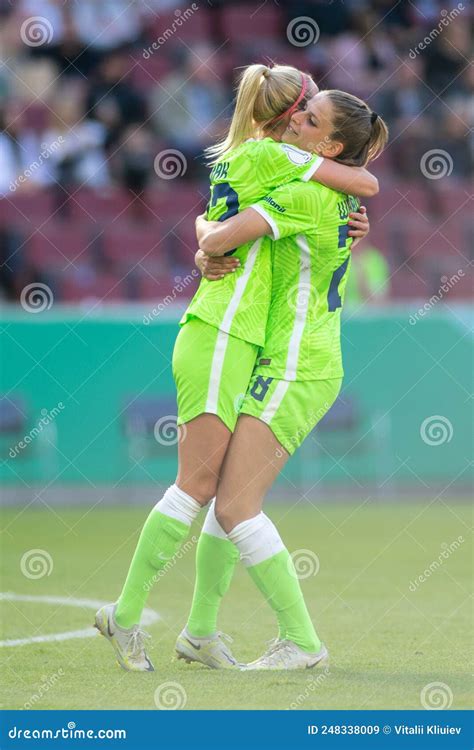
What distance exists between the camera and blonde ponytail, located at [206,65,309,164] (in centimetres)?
522

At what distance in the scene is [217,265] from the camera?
207 inches

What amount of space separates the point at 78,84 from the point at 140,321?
4.00 meters

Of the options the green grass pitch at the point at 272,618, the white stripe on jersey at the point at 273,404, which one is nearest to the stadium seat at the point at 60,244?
the green grass pitch at the point at 272,618

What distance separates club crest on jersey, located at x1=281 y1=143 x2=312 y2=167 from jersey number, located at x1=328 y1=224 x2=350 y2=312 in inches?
12.2

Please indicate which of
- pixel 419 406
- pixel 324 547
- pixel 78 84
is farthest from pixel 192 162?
pixel 324 547

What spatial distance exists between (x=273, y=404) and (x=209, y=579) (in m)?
0.81

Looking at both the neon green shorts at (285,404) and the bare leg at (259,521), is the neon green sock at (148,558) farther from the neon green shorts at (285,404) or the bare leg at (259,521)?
the neon green shorts at (285,404)

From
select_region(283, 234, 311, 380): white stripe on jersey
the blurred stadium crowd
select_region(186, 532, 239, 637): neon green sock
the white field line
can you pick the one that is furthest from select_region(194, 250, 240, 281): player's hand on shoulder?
the blurred stadium crowd

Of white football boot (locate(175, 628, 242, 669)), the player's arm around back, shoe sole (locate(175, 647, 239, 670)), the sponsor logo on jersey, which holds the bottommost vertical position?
shoe sole (locate(175, 647, 239, 670))

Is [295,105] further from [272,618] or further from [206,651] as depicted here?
[272,618]

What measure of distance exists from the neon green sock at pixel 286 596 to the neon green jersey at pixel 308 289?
0.75 metres

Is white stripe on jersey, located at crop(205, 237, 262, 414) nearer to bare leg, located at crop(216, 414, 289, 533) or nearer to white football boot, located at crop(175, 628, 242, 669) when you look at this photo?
bare leg, located at crop(216, 414, 289, 533)

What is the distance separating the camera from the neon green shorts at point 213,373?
5.18 meters

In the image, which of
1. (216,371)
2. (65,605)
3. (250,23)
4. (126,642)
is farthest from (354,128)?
(250,23)
